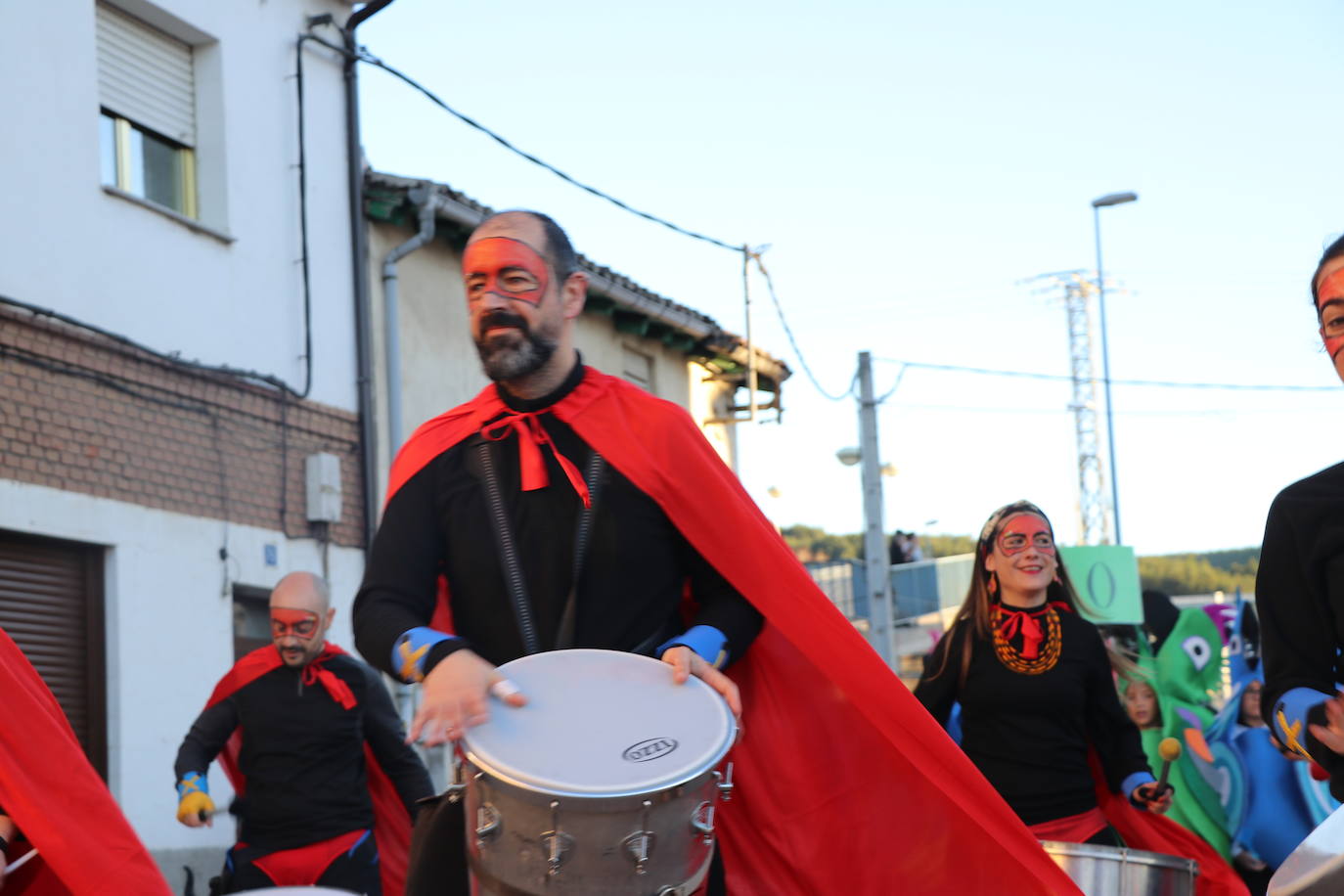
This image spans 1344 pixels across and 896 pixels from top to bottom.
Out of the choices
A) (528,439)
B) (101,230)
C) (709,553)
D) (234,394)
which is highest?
(101,230)

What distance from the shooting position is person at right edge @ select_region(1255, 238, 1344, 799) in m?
3.70

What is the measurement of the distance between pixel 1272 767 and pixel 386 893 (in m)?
5.18

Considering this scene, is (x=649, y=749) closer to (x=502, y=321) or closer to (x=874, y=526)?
(x=502, y=321)

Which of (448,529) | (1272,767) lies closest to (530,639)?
(448,529)

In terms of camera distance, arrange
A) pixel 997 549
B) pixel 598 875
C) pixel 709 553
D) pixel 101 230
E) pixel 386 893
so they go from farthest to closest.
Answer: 1. pixel 101 230
2. pixel 386 893
3. pixel 997 549
4. pixel 709 553
5. pixel 598 875

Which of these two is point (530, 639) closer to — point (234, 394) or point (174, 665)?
point (174, 665)

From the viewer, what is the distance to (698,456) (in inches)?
163

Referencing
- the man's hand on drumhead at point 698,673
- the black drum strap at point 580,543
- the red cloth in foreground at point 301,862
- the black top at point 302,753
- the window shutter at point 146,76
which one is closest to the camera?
the man's hand on drumhead at point 698,673

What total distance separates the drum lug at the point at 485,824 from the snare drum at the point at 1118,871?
2.85m

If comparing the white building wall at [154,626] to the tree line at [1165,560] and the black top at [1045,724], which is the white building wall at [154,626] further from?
the tree line at [1165,560]

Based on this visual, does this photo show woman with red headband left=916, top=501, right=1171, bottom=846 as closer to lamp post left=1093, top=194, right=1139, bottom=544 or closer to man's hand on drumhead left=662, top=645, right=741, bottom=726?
man's hand on drumhead left=662, top=645, right=741, bottom=726

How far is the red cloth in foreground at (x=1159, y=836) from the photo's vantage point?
6578 mm

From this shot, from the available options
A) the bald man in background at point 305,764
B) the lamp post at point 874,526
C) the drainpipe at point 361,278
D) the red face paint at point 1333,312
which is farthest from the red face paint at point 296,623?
the lamp post at point 874,526

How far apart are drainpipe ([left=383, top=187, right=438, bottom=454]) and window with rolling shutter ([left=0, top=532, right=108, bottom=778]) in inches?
166
